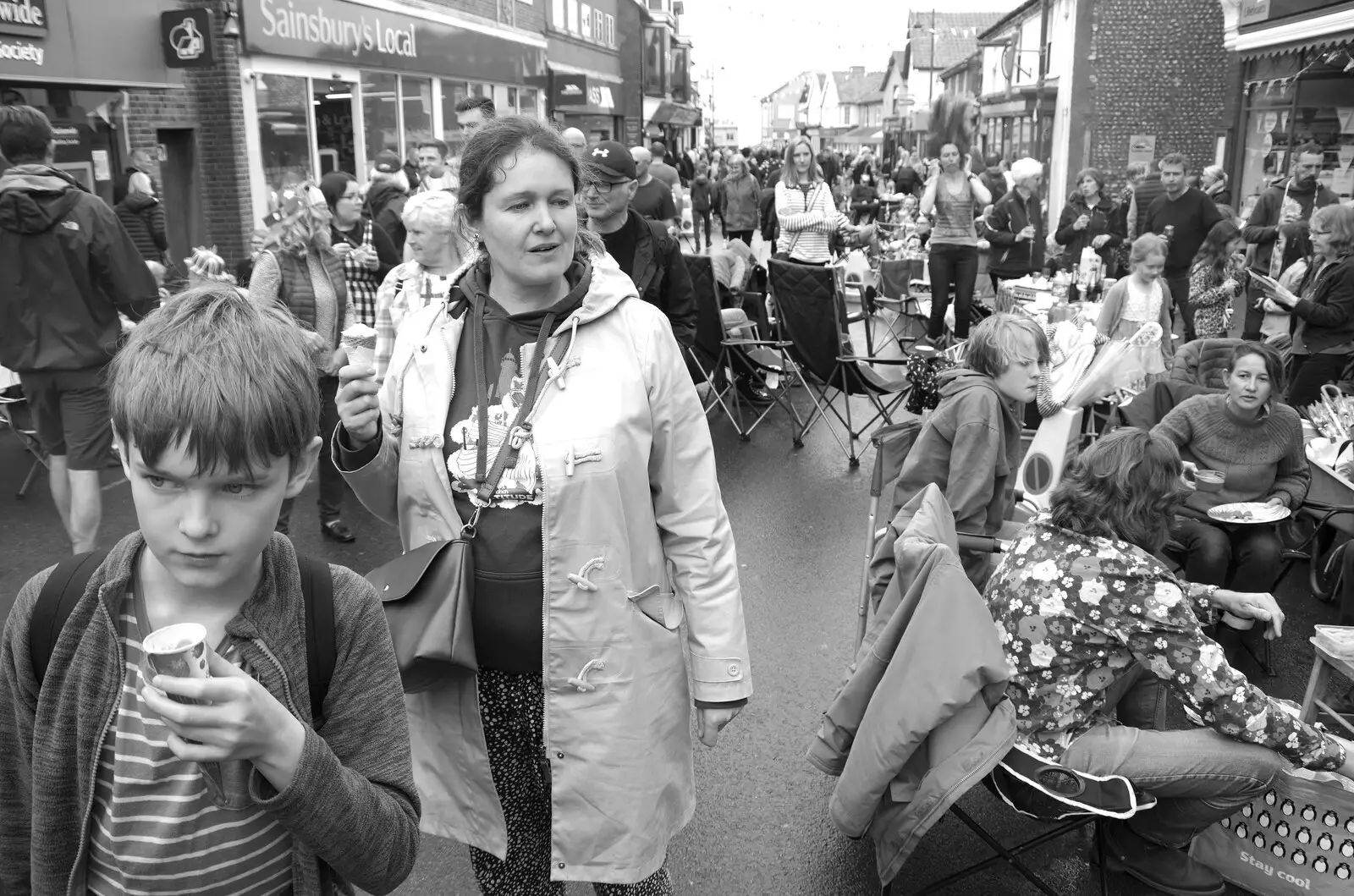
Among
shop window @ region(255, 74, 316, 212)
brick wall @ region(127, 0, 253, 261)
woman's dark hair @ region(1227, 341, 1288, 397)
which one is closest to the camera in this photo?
woman's dark hair @ region(1227, 341, 1288, 397)

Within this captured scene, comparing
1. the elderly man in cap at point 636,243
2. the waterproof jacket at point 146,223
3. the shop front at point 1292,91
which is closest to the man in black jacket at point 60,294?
the elderly man in cap at point 636,243

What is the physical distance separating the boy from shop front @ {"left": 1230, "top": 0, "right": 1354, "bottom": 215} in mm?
15261

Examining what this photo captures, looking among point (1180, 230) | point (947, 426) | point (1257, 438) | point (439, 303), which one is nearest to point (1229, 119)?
point (1180, 230)

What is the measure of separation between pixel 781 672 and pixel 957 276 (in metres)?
6.84

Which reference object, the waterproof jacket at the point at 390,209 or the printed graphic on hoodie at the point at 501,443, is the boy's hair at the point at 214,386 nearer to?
the printed graphic on hoodie at the point at 501,443

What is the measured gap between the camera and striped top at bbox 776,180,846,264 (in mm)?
11117

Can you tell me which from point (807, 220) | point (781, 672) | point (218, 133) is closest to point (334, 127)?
point (218, 133)

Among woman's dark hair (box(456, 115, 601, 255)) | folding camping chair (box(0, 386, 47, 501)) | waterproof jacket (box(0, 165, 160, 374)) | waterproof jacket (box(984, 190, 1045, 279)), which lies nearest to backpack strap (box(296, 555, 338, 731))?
woman's dark hair (box(456, 115, 601, 255))

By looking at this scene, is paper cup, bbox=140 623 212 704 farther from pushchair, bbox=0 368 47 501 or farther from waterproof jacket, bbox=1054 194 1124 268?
waterproof jacket, bbox=1054 194 1124 268

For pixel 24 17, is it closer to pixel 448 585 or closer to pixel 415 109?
pixel 415 109

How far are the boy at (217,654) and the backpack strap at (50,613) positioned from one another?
0.5 inches

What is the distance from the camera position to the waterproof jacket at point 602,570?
6.98ft

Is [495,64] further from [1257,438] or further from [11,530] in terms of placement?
[1257,438]

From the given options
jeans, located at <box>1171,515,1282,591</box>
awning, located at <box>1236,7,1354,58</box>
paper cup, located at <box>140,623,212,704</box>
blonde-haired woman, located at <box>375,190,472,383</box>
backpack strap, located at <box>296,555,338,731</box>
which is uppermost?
awning, located at <box>1236,7,1354,58</box>
